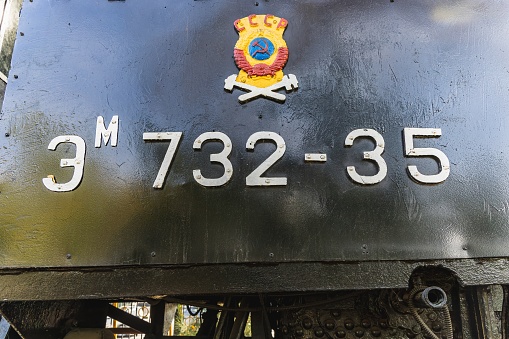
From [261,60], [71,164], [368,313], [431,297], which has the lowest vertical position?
[368,313]

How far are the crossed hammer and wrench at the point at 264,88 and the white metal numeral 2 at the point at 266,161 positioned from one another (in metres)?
0.21

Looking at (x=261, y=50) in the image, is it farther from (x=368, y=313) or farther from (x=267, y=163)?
(x=368, y=313)

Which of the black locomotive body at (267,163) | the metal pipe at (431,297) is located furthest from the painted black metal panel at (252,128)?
the metal pipe at (431,297)

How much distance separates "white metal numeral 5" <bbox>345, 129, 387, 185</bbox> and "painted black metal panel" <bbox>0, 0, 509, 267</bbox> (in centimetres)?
3

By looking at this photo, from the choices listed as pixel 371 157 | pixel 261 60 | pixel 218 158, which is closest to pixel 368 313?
pixel 371 157

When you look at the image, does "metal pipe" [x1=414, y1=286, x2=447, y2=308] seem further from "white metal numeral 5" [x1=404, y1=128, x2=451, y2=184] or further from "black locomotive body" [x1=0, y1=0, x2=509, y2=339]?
"white metal numeral 5" [x1=404, y1=128, x2=451, y2=184]

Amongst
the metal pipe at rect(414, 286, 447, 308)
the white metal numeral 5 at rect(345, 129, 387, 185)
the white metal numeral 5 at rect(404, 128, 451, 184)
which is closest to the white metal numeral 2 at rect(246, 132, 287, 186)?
the white metal numeral 5 at rect(345, 129, 387, 185)

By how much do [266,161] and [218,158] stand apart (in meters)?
0.24

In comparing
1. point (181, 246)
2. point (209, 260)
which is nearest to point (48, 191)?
point (181, 246)

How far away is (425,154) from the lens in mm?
1892

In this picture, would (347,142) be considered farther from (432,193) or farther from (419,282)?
(419,282)

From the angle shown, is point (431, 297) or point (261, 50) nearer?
point (431, 297)

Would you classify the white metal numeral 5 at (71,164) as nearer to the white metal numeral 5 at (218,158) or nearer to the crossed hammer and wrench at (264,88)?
the white metal numeral 5 at (218,158)

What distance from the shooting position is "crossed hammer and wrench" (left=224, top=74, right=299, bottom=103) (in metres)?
1.95
